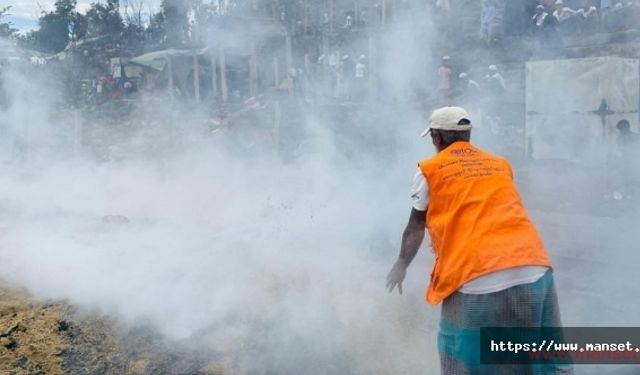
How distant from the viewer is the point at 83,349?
11.3ft

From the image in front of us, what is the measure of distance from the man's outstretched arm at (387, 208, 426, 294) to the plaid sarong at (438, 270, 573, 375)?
315mm

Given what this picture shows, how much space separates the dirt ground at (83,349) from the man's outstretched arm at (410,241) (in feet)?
4.18

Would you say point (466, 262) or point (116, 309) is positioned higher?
point (466, 262)

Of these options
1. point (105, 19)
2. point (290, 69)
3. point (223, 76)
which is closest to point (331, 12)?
point (290, 69)

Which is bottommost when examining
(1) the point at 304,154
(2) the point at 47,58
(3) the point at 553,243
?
(3) the point at 553,243

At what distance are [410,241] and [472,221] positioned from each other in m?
0.40

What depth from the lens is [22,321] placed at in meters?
3.65

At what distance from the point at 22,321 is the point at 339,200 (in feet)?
12.8

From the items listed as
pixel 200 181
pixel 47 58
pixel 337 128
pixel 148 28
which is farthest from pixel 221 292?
pixel 148 28

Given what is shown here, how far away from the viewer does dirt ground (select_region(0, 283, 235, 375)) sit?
3250 millimetres

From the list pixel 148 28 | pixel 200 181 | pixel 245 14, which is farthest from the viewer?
pixel 148 28

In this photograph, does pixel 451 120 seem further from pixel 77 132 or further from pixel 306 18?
pixel 77 132

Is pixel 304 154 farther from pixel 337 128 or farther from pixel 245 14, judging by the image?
pixel 245 14

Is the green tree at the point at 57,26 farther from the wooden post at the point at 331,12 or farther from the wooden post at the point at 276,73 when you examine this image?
the wooden post at the point at 331,12
